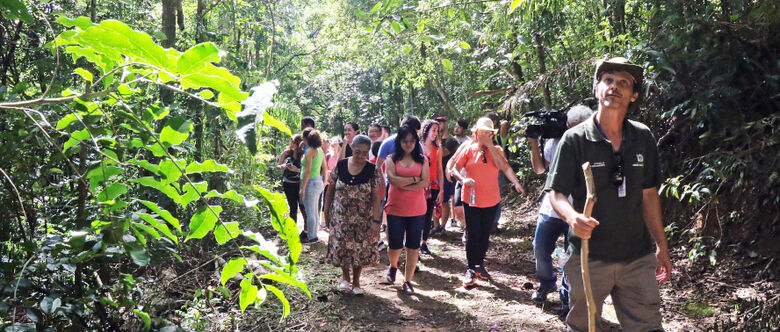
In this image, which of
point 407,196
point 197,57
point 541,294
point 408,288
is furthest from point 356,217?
point 197,57

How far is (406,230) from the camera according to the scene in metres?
7.41

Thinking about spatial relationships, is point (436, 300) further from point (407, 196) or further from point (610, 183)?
point (610, 183)

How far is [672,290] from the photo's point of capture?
6.55 meters

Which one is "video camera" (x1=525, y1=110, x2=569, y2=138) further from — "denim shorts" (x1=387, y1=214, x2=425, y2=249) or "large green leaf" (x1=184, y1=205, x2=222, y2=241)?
"large green leaf" (x1=184, y1=205, x2=222, y2=241)

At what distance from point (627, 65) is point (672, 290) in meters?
3.85

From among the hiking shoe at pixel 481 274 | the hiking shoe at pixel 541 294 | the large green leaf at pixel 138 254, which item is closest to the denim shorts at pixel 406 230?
the hiking shoe at pixel 481 274

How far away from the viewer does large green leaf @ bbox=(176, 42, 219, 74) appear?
1559 millimetres

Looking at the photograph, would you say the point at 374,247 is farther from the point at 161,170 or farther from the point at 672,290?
the point at 161,170

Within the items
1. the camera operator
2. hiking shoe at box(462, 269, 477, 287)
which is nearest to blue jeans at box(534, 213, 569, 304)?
the camera operator

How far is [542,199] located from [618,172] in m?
3.01

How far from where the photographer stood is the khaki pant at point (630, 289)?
A: 3477 mm

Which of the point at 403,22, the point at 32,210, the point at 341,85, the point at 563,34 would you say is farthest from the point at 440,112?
the point at 32,210

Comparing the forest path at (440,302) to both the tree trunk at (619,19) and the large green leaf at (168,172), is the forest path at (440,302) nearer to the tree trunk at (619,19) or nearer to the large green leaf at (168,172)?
the tree trunk at (619,19)

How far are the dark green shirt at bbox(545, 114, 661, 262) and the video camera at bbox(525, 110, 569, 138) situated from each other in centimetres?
218
